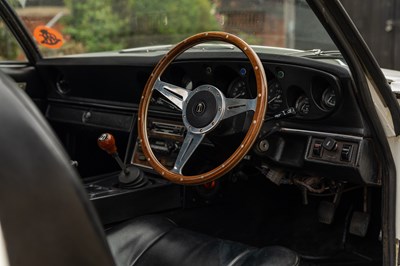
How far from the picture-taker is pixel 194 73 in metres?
2.34

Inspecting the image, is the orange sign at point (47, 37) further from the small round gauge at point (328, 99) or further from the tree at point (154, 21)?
the small round gauge at point (328, 99)

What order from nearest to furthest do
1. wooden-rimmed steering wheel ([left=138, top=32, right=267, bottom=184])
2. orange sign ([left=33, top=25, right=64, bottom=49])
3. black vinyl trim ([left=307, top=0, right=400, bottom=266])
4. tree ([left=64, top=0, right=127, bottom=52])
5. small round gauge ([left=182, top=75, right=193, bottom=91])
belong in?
black vinyl trim ([left=307, top=0, right=400, bottom=266])
wooden-rimmed steering wheel ([left=138, top=32, right=267, bottom=184])
small round gauge ([left=182, top=75, right=193, bottom=91])
orange sign ([left=33, top=25, right=64, bottom=49])
tree ([left=64, top=0, right=127, bottom=52])

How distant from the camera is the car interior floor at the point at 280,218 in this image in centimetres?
250

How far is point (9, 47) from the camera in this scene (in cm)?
357

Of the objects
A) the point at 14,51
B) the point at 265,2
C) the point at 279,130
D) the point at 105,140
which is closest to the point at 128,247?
the point at 105,140

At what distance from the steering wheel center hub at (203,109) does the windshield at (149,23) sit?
1.49ft

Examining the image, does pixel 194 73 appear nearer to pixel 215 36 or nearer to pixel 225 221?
pixel 215 36

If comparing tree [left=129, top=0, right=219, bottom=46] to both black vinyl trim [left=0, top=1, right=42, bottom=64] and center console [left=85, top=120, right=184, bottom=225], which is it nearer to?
black vinyl trim [left=0, top=1, right=42, bottom=64]

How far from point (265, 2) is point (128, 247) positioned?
5.47 meters

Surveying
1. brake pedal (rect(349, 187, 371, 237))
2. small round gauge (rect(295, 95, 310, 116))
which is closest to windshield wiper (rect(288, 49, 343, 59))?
small round gauge (rect(295, 95, 310, 116))

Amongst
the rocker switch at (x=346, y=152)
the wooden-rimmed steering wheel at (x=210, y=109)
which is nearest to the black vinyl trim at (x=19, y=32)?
the wooden-rimmed steering wheel at (x=210, y=109)

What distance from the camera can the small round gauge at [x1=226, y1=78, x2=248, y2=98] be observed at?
2.12 meters

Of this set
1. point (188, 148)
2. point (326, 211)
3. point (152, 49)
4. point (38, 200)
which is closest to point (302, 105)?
point (188, 148)

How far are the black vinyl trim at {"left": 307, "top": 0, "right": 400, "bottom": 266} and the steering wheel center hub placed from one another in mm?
505
